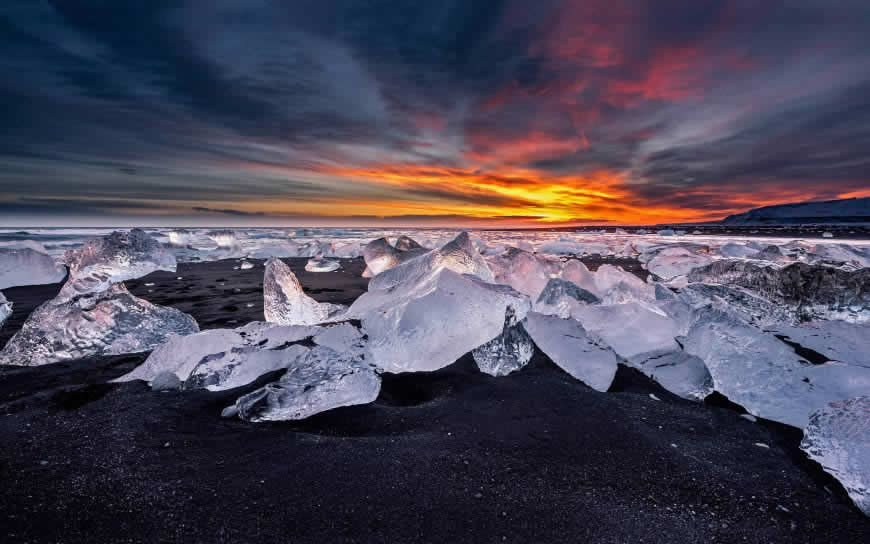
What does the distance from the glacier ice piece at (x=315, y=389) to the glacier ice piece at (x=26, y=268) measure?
546 centimetres

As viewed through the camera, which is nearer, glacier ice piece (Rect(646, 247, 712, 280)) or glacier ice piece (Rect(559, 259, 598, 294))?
glacier ice piece (Rect(559, 259, 598, 294))

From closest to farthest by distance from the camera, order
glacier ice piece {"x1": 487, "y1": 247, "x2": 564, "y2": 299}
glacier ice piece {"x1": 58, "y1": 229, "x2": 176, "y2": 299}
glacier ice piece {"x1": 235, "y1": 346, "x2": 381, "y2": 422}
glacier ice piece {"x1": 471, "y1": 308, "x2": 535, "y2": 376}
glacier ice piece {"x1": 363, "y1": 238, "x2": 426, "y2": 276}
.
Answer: glacier ice piece {"x1": 235, "y1": 346, "x2": 381, "y2": 422} → glacier ice piece {"x1": 471, "y1": 308, "x2": 535, "y2": 376} → glacier ice piece {"x1": 487, "y1": 247, "x2": 564, "y2": 299} → glacier ice piece {"x1": 58, "y1": 229, "x2": 176, "y2": 299} → glacier ice piece {"x1": 363, "y1": 238, "x2": 426, "y2": 276}

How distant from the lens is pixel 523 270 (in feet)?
13.0

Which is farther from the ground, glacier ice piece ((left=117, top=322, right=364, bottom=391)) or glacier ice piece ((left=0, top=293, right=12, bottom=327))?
glacier ice piece ((left=117, top=322, right=364, bottom=391))

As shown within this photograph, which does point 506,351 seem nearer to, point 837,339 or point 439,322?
point 439,322

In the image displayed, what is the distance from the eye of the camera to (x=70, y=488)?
3.44ft

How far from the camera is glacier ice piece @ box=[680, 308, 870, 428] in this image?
153 cm

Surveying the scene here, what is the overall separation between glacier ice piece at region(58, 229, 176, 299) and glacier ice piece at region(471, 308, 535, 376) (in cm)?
412

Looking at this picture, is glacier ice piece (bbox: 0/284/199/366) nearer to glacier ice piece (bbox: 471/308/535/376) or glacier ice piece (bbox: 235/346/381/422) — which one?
glacier ice piece (bbox: 235/346/381/422)

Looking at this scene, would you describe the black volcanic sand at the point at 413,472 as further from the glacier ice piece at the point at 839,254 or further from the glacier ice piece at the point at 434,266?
the glacier ice piece at the point at 839,254

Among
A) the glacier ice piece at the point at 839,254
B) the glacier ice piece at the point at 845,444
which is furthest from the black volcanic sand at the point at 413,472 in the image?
the glacier ice piece at the point at 839,254

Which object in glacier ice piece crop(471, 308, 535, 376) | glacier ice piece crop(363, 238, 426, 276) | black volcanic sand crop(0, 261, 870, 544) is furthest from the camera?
glacier ice piece crop(363, 238, 426, 276)

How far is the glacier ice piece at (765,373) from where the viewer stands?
5.02ft

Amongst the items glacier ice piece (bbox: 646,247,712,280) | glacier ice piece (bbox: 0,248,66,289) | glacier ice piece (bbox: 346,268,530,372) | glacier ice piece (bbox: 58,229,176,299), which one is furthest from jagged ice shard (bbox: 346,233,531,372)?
glacier ice piece (bbox: 0,248,66,289)
